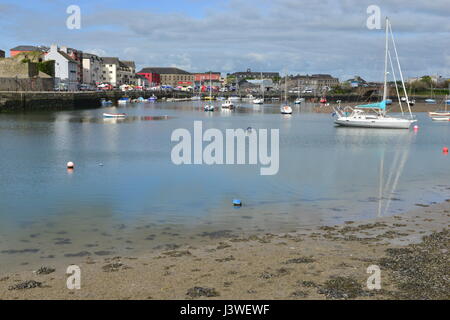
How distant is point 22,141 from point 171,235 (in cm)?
2409

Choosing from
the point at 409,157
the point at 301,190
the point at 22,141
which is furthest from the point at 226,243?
the point at 22,141

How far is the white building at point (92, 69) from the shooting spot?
132250 millimetres

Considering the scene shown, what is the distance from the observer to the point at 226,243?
11898mm

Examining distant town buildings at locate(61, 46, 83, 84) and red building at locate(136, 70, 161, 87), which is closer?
distant town buildings at locate(61, 46, 83, 84)

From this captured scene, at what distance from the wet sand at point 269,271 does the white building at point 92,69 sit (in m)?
128

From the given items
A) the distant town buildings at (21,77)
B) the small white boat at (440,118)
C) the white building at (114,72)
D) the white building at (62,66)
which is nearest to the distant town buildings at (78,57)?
the white building at (62,66)

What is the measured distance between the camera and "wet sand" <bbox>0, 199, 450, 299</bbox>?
8.51 m

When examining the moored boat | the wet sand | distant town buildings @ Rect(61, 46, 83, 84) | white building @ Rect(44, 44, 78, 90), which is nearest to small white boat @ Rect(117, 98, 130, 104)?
the moored boat

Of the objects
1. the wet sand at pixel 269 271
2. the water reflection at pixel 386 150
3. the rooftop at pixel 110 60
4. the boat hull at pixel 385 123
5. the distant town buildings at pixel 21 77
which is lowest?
the wet sand at pixel 269 271

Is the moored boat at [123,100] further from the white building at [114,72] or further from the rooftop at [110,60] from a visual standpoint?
the rooftop at [110,60]

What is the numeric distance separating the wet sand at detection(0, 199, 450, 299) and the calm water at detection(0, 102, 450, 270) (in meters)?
1.06

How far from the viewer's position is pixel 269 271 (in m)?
9.62

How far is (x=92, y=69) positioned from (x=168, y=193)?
126 m

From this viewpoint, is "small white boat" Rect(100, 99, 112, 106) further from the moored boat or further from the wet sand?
the wet sand
